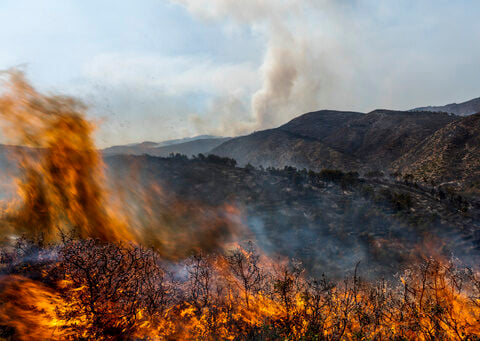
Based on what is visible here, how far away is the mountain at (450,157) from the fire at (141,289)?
59488 mm

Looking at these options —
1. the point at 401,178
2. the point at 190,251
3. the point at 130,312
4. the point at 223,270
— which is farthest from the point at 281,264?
the point at 401,178

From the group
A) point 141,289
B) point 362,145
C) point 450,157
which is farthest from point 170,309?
point 362,145

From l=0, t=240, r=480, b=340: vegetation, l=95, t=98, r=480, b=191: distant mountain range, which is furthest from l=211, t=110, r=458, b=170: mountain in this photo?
l=0, t=240, r=480, b=340: vegetation

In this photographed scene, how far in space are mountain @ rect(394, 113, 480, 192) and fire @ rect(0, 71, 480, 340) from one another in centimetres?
5949

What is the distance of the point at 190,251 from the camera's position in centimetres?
4753

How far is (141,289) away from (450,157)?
11532 centimetres

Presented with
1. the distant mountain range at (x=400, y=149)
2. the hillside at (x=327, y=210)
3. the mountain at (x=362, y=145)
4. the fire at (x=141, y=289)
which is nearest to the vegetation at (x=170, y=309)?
the fire at (x=141, y=289)

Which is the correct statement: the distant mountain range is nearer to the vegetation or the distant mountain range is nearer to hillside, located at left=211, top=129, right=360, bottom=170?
hillside, located at left=211, top=129, right=360, bottom=170

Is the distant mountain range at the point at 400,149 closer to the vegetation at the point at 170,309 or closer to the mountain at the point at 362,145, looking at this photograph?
the mountain at the point at 362,145

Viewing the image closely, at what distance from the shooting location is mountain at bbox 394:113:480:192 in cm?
8138

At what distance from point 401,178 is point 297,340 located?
102595 millimetres

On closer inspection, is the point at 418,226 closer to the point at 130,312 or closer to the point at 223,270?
the point at 223,270

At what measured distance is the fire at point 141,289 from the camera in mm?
13602

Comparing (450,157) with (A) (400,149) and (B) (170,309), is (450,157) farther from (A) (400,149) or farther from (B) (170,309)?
(B) (170,309)
